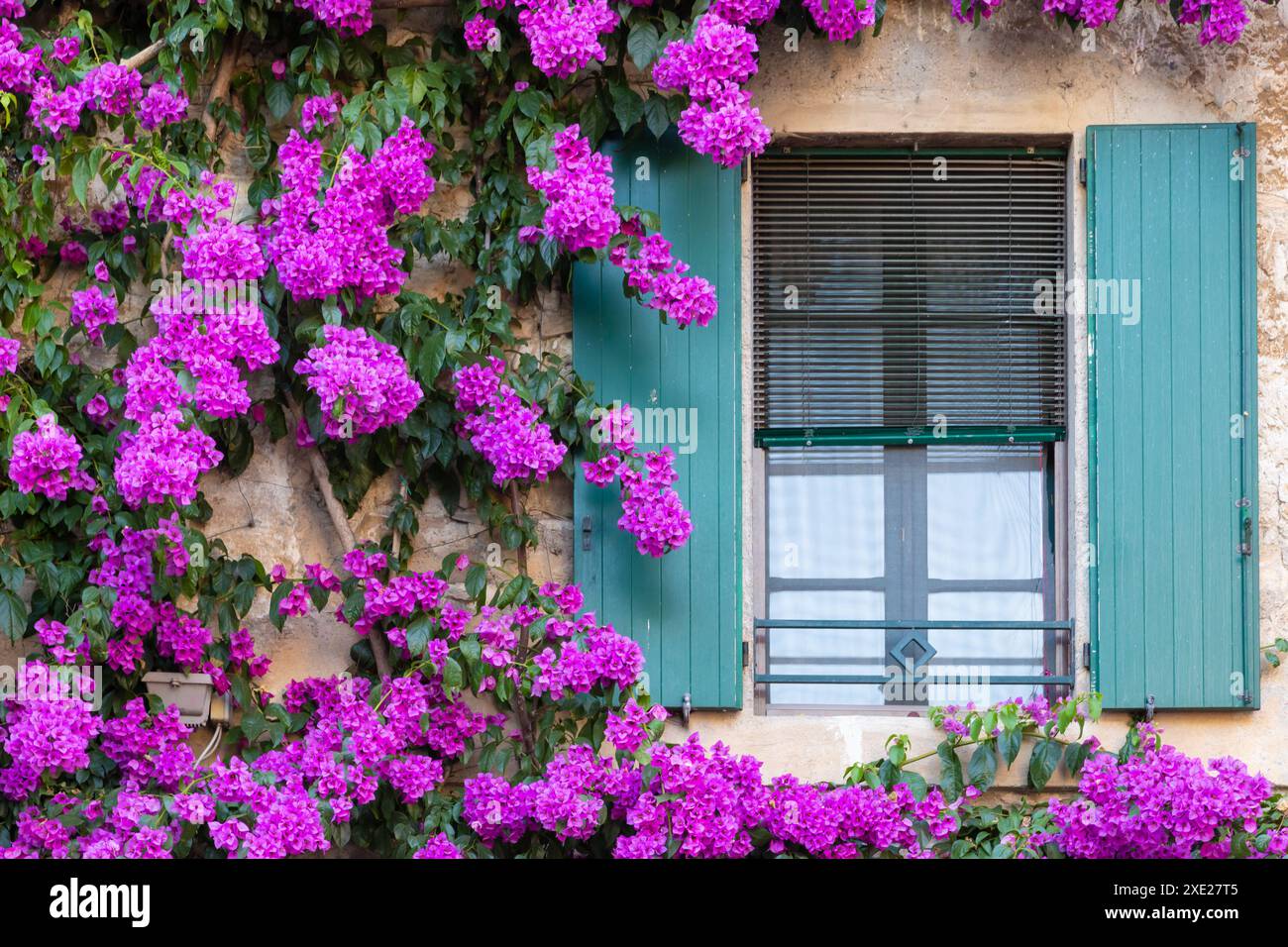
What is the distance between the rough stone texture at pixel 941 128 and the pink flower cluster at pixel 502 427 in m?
0.29

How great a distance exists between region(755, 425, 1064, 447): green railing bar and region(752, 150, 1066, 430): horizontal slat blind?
2cm

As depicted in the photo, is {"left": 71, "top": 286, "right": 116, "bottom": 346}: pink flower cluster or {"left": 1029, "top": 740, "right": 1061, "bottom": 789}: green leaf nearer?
{"left": 1029, "top": 740, "right": 1061, "bottom": 789}: green leaf

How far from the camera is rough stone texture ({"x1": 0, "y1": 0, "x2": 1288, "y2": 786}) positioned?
16.8ft

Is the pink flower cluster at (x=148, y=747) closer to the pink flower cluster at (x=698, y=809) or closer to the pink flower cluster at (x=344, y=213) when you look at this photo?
the pink flower cluster at (x=698, y=809)

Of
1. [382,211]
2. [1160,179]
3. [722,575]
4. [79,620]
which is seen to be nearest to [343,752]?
[79,620]

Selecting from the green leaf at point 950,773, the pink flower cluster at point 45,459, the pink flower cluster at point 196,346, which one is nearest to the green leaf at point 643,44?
the pink flower cluster at point 196,346

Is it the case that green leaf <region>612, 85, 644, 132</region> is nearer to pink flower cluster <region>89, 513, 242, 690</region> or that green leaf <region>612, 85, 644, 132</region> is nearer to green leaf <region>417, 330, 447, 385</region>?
green leaf <region>417, 330, 447, 385</region>

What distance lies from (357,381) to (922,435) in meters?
1.73

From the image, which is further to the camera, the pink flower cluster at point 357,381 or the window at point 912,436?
the window at point 912,436

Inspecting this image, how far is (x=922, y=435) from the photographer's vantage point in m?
5.21

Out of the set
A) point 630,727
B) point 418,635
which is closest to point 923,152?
point 630,727

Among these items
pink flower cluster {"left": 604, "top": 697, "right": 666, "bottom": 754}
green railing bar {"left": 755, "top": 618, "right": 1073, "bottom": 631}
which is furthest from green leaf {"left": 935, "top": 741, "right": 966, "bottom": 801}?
pink flower cluster {"left": 604, "top": 697, "right": 666, "bottom": 754}

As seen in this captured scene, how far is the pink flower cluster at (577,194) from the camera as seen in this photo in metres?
4.80

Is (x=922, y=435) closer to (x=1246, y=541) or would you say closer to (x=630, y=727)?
(x=1246, y=541)
